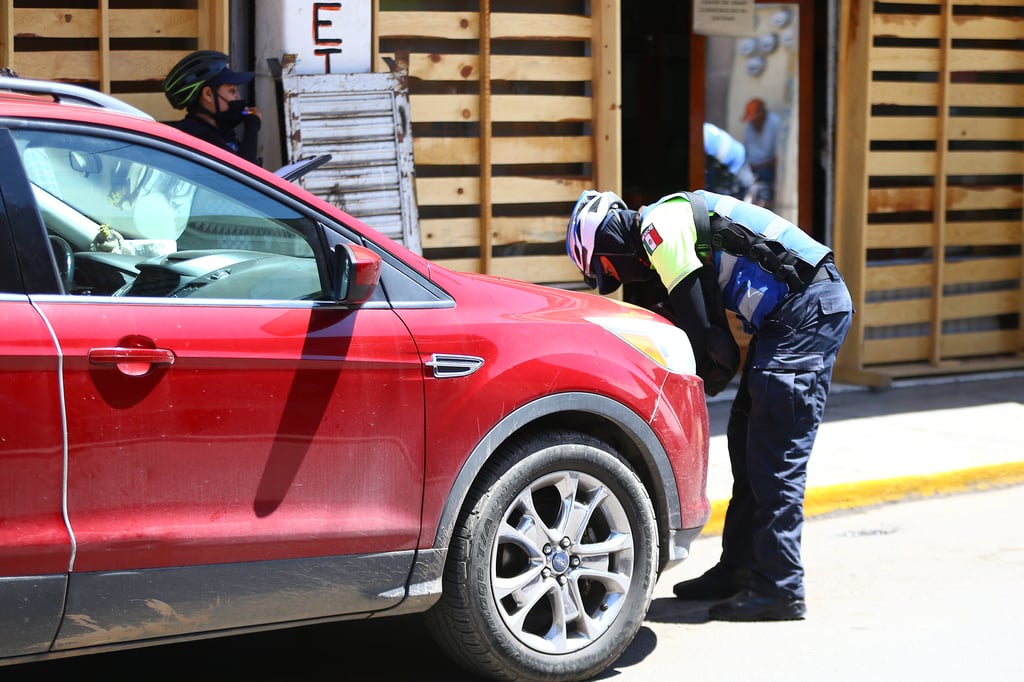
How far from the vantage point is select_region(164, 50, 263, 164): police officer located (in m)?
6.68

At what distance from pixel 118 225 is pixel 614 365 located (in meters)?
1.56

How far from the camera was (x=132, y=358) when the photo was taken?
350 cm

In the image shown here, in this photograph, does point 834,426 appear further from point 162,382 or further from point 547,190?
point 162,382

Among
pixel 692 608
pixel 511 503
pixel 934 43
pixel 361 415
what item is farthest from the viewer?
pixel 934 43

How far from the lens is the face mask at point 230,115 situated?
681cm

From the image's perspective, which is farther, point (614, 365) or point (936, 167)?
point (936, 167)

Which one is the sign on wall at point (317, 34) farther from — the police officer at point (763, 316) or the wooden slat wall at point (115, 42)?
the police officer at point (763, 316)

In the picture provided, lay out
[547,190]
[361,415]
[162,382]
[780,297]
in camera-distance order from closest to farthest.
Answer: [162,382] < [361,415] < [780,297] < [547,190]

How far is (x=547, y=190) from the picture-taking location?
27.1 feet

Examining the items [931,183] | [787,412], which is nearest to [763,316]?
[787,412]

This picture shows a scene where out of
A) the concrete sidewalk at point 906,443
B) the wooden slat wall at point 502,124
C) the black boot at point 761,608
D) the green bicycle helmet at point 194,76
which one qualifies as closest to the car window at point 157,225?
the black boot at point 761,608

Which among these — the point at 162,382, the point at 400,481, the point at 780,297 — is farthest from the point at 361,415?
the point at 780,297

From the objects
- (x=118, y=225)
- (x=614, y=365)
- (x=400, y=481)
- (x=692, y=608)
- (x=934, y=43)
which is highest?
(x=934, y=43)

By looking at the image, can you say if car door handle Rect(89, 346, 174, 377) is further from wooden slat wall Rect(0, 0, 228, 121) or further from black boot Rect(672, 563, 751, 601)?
wooden slat wall Rect(0, 0, 228, 121)
